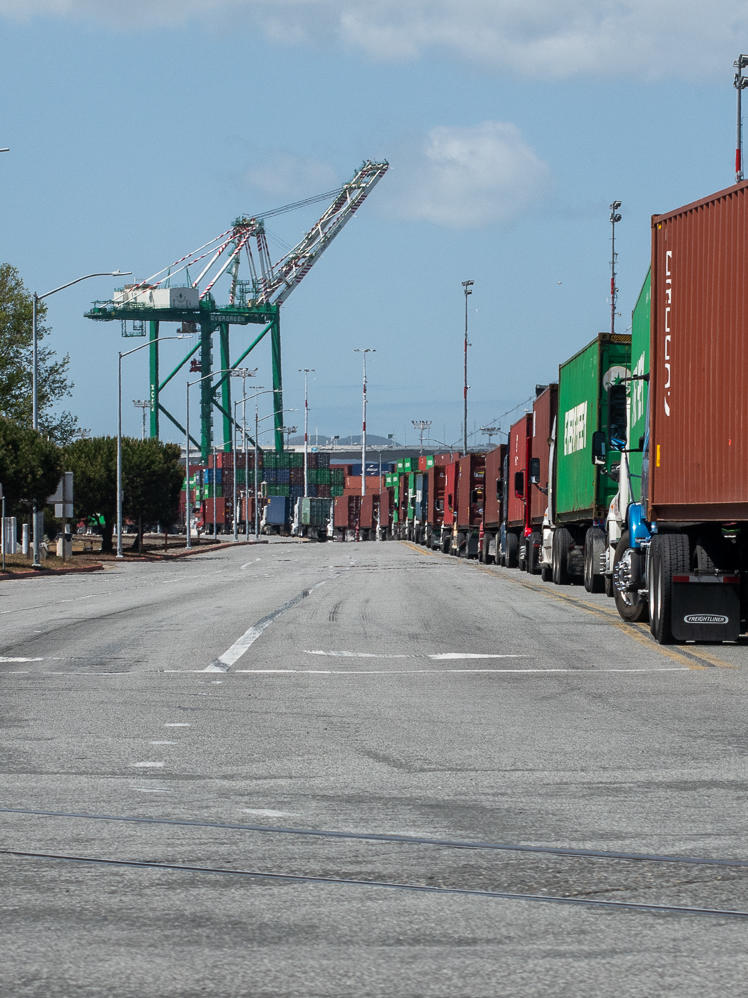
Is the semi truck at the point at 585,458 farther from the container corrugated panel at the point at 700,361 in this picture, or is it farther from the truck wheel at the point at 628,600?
the container corrugated panel at the point at 700,361

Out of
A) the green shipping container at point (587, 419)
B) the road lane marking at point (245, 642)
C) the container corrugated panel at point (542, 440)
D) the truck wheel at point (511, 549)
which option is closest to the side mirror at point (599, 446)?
the green shipping container at point (587, 419)

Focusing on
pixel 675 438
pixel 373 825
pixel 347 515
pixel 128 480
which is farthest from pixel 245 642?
Result: pixel 347 515

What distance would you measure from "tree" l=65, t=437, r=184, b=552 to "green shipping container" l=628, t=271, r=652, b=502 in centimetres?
5075

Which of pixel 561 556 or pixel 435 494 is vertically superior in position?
pixel 435 494

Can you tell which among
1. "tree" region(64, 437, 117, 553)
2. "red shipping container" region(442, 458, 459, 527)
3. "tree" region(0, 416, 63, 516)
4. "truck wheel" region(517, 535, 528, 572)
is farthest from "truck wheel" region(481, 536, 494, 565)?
"tree" region(64, 437, 117, 553)

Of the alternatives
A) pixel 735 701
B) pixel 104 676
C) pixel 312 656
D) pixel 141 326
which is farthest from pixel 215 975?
pixel 141 326

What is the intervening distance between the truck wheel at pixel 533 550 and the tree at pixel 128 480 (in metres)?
34.2

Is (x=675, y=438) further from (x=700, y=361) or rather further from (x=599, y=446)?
(x=599, y=446)

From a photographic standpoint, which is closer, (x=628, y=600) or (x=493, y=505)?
(x=628, y=600)

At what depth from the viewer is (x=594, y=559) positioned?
2620 centimetres

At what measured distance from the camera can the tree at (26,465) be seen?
5022 cm

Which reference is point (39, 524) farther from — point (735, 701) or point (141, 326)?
point (141, 326)

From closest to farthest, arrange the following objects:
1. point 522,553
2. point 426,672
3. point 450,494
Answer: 1. point 426,672
2. point 522,553
3. point 450,494

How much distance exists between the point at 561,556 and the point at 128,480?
47518 millimetres
